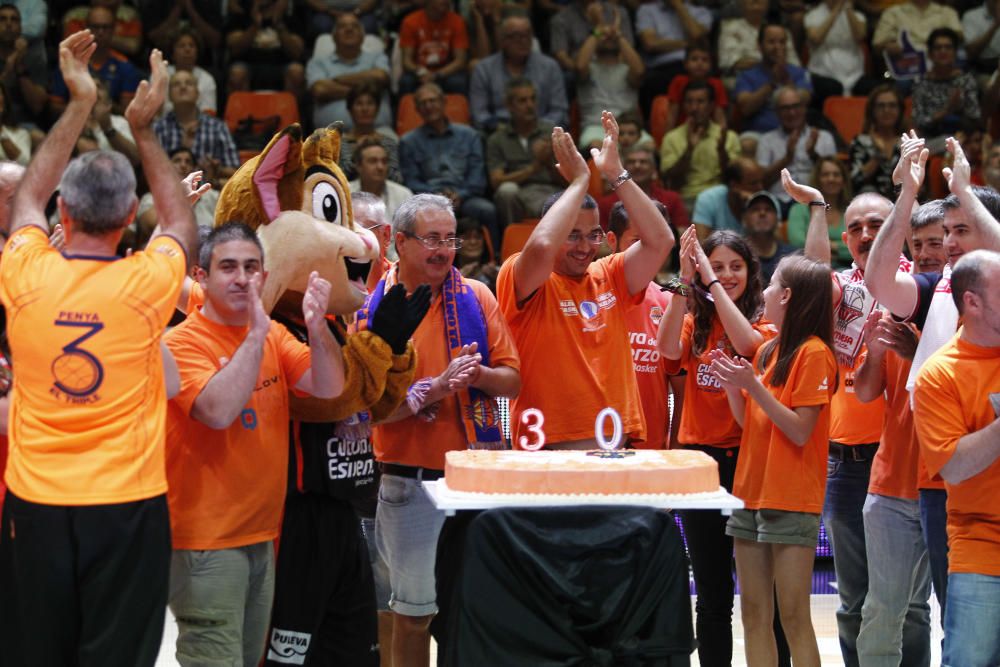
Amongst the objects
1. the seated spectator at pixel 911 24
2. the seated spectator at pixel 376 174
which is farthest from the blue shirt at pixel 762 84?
the seated spectator at pixel 376 174

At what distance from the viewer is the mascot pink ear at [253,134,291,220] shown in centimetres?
387

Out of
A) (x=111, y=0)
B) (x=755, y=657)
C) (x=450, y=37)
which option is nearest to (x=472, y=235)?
(x=450, y=37)

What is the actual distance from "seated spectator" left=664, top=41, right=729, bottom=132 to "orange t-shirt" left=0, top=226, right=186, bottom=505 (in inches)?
275

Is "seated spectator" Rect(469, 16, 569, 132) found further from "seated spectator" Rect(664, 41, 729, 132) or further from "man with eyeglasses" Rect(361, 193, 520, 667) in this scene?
"man with eyeglasses" Rect(361, 193, 520, 667)

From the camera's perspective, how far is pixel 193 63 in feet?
30.5

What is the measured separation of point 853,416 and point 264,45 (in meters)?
6.52

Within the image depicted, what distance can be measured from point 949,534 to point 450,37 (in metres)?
7.05

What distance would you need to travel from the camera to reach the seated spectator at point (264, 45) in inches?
385

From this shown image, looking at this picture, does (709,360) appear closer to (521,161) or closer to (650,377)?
(650,377)

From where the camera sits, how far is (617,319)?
14.7ft

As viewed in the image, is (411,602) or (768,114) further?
(768,114)

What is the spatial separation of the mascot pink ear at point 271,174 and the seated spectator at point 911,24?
7370 millimetres

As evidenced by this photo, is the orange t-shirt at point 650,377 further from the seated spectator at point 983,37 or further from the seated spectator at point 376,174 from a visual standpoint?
the seated spectator at point 983,37

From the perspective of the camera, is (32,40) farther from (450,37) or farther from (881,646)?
(881,646)
